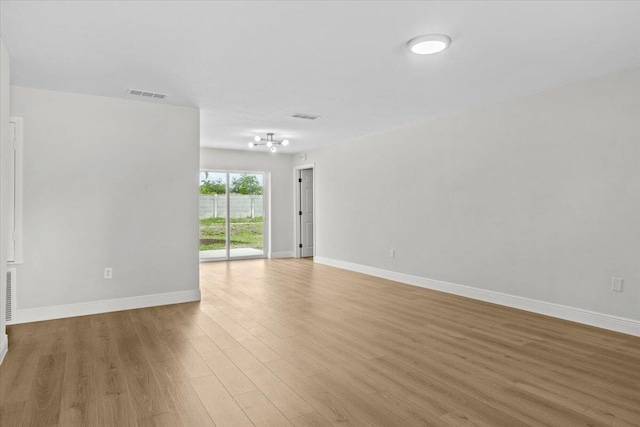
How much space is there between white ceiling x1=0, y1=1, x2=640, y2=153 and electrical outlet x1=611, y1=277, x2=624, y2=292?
200cm

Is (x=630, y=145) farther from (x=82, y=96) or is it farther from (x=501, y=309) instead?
(x=82, y=96)

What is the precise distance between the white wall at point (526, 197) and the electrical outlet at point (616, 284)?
0.13ft

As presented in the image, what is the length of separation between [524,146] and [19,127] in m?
5.56

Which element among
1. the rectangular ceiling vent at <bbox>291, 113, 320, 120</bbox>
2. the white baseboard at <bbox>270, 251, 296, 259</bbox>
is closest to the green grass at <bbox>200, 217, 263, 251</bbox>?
the white baseboard at <bbox>270, 251, 296, 259</bbox>

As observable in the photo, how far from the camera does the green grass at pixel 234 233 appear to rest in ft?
27.8

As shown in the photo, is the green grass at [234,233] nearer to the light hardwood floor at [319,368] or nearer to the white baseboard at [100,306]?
the white baseboard at [100,306]

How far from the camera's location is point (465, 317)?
13.5ft

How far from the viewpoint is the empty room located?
2.46 metres

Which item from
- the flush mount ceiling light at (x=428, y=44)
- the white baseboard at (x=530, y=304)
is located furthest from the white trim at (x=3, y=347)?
the white baseboard at (x=530, y=304)

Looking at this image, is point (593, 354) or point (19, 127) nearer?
point (593, 354)

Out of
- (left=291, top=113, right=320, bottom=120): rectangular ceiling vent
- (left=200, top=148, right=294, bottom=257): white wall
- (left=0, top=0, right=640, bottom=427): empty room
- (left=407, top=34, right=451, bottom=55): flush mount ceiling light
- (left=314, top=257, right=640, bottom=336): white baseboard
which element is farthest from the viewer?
(left=200, top=148, right=294, bottom=257): white wall

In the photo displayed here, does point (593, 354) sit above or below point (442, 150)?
below

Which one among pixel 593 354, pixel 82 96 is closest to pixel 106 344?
pixel 82 96

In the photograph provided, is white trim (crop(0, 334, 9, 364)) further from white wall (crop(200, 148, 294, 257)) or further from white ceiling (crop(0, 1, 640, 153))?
white wall (crop(200, 148, 294, 257))
